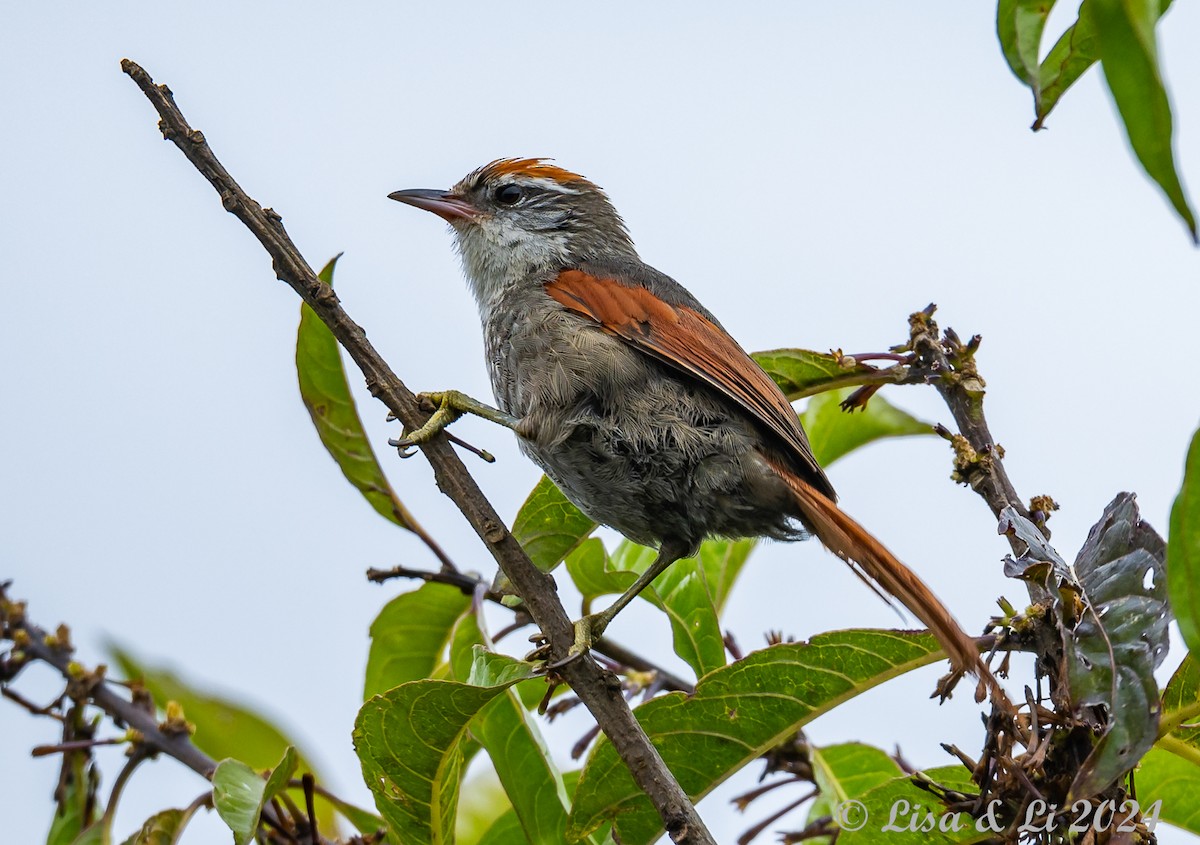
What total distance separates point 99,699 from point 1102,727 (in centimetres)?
266

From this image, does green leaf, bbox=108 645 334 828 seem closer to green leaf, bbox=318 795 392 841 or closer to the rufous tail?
green leaf, bbox=318 795 392 841

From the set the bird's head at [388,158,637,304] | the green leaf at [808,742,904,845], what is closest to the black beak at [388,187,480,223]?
the bird's head at [388,158,637,304]

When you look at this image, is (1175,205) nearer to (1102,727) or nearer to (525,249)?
(1102,727)

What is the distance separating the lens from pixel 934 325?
10.8 feet

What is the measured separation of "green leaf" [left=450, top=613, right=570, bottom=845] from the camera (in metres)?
3.31

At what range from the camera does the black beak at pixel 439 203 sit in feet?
17.0

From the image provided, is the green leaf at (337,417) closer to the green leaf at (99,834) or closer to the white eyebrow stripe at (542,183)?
the green leaf at (99,834)

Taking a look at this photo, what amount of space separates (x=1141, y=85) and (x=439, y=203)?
4020 millimetres

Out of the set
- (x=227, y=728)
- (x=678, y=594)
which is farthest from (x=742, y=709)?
(x=227, y=728)

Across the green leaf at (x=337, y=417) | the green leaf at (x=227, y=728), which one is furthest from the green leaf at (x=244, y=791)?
the green leaf at (x=227, y=728)

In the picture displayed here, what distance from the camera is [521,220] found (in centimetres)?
Result: 529

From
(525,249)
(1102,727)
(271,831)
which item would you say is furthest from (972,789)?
(525,249)

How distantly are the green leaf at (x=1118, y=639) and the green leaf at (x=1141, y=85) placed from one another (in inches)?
47.3

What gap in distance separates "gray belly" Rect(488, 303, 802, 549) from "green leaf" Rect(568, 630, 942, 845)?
95 cm
